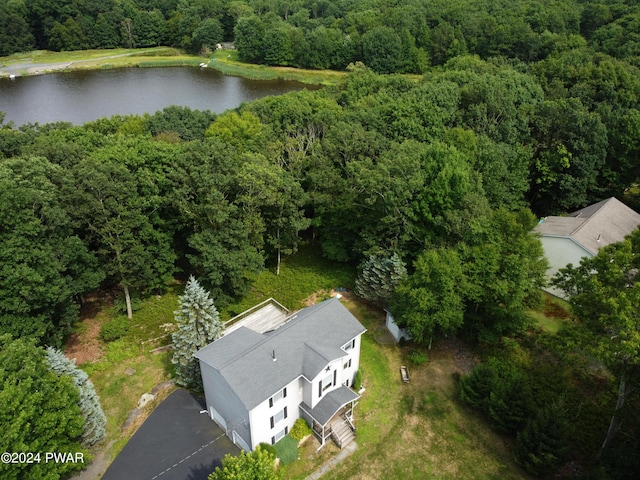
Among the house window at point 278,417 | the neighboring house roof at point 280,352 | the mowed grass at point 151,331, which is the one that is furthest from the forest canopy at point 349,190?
the house window at point 278,417

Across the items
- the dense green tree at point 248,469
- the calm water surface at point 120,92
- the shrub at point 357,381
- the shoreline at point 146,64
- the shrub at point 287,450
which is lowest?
the shrub at point 287,450

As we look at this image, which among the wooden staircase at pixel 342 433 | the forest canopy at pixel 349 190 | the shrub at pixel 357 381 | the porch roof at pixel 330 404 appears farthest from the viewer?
the forest canopy at pixel 349 190

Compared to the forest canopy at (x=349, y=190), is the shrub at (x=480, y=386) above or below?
below

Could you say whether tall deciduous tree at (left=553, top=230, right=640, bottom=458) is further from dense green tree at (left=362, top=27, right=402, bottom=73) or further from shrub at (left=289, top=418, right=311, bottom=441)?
dense green tree at (left=362, top=27, right=402, bottom=73)

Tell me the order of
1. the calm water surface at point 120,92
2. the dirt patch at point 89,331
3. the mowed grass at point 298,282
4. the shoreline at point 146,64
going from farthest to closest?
the shoreline at point 146,64 < the calm water surface at point 120,92 < the mowed grass at point 298,282 < the dirt patch at point 89,331

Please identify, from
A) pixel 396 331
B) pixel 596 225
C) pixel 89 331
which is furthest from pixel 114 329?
pixel 596 225

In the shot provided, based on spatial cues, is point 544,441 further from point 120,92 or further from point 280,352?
point 120,92

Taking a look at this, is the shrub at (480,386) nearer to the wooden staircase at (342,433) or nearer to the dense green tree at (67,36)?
the wooden staircase at (342,433)
